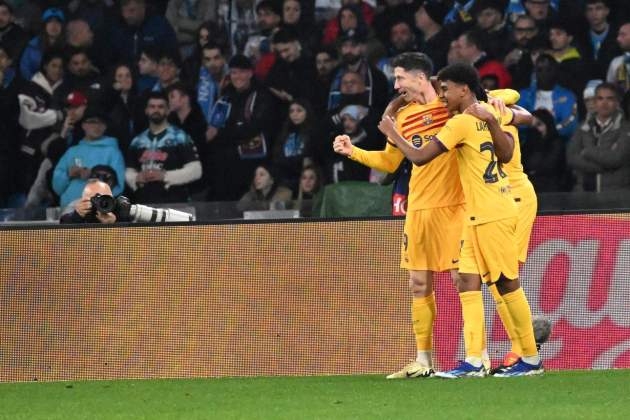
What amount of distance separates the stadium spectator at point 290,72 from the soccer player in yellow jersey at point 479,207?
5.34 m

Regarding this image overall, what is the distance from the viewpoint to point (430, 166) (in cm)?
915

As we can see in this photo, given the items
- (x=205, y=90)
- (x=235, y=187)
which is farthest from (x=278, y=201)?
(x=205, y=90)

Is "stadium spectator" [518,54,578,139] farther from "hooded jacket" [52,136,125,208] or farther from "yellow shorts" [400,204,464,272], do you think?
"yellow shorts" [400,204,464,272]

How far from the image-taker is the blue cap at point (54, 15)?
48.6 ft

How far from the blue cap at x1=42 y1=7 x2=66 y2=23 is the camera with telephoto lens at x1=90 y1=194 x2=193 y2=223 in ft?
15.0

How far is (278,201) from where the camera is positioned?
1235 cm

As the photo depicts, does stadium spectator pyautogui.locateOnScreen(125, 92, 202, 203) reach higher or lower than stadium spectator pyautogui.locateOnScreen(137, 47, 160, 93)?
lower

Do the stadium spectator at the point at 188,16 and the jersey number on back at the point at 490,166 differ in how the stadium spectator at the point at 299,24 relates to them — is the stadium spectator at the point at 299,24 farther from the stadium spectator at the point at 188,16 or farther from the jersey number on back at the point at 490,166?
the jersey number on back at the point at 490,166

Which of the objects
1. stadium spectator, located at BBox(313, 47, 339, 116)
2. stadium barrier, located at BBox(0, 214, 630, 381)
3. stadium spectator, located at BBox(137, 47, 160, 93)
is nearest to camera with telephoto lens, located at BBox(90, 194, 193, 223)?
stadium barrier, located at BBox(0, 214, 630, 381)

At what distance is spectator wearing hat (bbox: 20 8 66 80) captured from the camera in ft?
48.1

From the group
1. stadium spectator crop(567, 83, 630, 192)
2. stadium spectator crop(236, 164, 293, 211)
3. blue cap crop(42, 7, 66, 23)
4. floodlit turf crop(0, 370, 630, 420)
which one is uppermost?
blue cap crop(42, 7, 66, 23)

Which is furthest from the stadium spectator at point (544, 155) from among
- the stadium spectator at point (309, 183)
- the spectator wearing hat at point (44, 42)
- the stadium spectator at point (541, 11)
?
the spectator wearing hat at point (44, 42)

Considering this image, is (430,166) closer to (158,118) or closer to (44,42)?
(158,118)

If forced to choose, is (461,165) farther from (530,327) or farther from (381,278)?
(381,278)
